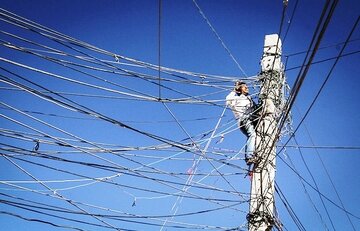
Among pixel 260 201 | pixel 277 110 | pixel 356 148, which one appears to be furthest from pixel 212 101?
→ pixel 356 148

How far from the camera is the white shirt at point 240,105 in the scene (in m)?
6.91

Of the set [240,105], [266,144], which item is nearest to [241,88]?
[240,105]

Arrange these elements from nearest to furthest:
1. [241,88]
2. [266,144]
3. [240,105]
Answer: [266,144] < [240,105] < [241,88]

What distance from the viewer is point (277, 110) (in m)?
6.81

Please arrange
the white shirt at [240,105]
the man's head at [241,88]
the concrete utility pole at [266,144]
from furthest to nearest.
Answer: the man's head at [241,88] < the white shirt at [240,105] < the concrete utility pole at [266,144]

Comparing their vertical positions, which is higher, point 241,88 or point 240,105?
point 241,88

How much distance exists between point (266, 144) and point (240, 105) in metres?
0.98

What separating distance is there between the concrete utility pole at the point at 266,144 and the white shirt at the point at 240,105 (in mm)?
235

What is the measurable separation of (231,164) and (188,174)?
864mm

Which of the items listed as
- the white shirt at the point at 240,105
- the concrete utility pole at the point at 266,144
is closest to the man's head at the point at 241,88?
the white shirt at the point at 240,105

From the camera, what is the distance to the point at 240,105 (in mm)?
6930

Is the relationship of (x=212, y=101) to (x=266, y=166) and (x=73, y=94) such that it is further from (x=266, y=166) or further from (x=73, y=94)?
(x=73, y=94)

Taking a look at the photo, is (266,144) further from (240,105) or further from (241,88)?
(241,88)

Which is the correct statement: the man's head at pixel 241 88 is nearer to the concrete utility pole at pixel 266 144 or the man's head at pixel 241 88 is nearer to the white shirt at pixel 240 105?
the white shirt at pixel 240 105
